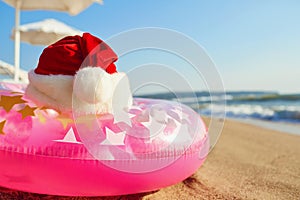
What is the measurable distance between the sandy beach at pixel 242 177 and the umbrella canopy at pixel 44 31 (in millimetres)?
3282

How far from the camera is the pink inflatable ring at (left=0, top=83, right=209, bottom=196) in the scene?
4.00ft

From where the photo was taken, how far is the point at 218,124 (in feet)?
6.60

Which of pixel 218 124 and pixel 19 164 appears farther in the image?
pixel 218 124

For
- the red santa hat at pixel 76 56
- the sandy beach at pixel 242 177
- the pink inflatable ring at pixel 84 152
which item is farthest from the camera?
the sandy beach at pixel 242 177

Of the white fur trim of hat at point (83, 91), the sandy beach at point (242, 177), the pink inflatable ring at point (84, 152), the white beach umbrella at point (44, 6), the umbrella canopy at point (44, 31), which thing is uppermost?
the white beach umbrella at point (44, 6)

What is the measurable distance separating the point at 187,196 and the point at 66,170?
2.33ft

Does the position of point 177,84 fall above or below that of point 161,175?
above

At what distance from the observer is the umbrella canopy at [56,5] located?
4.68 meters

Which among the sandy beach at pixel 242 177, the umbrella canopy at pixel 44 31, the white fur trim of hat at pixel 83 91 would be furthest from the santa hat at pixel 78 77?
the umbrella canopy at pixel 44 31

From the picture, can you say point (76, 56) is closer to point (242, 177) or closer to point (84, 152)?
point (84, 152)

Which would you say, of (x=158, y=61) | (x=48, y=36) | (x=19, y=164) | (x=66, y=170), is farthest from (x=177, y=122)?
(x=48, y=36)

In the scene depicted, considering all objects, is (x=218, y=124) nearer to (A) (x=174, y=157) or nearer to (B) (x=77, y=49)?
(A) (x=174, y=157)

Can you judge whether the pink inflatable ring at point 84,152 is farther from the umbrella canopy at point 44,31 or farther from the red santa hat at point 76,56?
the umbrella canopy at point 44,31

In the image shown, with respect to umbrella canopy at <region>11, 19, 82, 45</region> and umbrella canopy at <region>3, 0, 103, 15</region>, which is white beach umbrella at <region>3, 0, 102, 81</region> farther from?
umbrella canopy at <region>11, 19, 82, 45</region>
